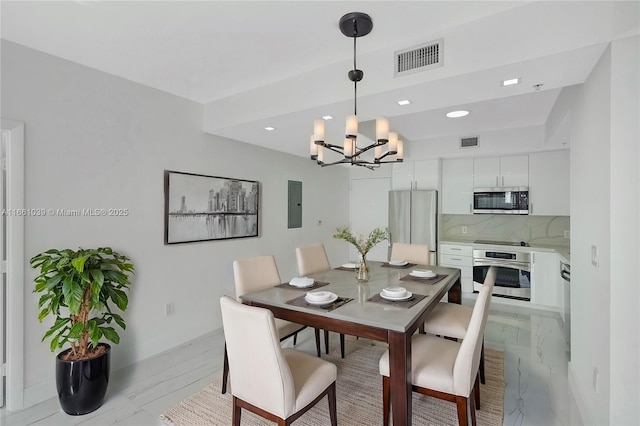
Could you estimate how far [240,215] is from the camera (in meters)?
3.95

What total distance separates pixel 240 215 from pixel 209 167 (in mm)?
710

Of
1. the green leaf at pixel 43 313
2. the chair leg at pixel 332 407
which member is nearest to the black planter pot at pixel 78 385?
the green leaf at pixel 43 313

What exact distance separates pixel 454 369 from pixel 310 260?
6.25 ft

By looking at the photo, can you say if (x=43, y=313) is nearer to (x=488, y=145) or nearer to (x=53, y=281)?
(x=53, y=281)

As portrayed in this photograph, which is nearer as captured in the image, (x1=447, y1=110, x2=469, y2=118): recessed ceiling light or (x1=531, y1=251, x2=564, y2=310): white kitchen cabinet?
(x1=447, y1=110, x2=469, y2=118): recessed ceiling light

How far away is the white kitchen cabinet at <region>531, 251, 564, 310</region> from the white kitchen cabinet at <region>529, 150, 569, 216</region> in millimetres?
647

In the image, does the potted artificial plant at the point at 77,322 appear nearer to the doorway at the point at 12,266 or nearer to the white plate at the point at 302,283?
the doorway at the point at 12,266

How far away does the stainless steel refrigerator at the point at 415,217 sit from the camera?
16.5 feet

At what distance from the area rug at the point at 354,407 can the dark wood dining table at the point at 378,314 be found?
0.57 meters

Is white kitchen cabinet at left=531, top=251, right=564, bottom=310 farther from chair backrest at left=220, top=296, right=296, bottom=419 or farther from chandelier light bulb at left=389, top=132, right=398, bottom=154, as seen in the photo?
chair backrest at left=220, top=296, right=296, bottom=419

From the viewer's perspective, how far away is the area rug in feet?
6.79

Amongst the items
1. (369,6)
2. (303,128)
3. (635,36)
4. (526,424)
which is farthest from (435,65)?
(526,424)

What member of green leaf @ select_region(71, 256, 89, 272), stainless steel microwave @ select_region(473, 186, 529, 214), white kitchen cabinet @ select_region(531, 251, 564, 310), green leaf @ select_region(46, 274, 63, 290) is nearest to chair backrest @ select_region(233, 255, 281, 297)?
green leaf @ select_region(71, 256, 89, 272)

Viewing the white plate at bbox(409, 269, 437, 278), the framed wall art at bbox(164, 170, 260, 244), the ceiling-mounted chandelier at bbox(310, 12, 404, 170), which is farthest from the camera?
the framed wall art at bbox(164, 170, 260, 244)
